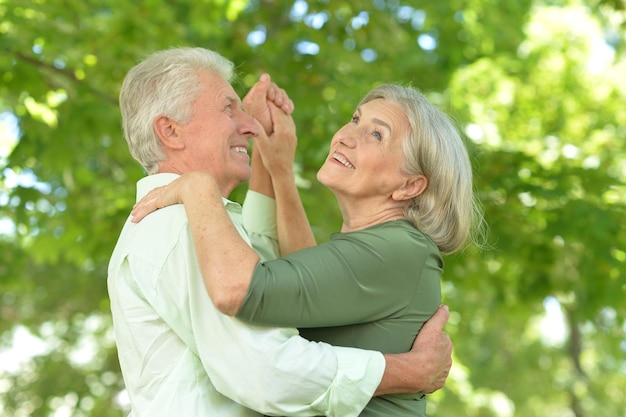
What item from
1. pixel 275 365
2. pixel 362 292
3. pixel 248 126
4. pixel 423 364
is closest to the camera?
pixel 275 365

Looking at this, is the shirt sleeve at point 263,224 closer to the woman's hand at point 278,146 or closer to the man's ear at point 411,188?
the woman's hand at point 278,146

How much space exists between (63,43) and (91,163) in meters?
3.18

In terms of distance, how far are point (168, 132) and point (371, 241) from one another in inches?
30.0

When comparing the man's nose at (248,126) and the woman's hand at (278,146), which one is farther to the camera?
the woman's hand at (278,146)

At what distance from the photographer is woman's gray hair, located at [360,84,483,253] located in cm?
275

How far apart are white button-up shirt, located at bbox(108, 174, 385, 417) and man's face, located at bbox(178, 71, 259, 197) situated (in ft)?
0.99

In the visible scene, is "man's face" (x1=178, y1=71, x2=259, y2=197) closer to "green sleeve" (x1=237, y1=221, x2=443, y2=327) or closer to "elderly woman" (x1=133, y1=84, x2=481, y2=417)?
"elderly woman" (x1=133, y1=84, x2=481, y2=417)

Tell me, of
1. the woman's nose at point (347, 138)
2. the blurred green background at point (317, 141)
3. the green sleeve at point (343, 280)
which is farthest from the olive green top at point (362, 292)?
the blurred green background at point (317, 141)

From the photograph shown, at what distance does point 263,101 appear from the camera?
3314 mm

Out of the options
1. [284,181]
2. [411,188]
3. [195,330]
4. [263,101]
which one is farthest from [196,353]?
[263,101]

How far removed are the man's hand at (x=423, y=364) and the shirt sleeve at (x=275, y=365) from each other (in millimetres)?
68

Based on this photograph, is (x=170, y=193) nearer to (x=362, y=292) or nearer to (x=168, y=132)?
(x=168, y=132)

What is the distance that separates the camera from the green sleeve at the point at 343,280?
7.52 ft

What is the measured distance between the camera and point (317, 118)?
7.00m
